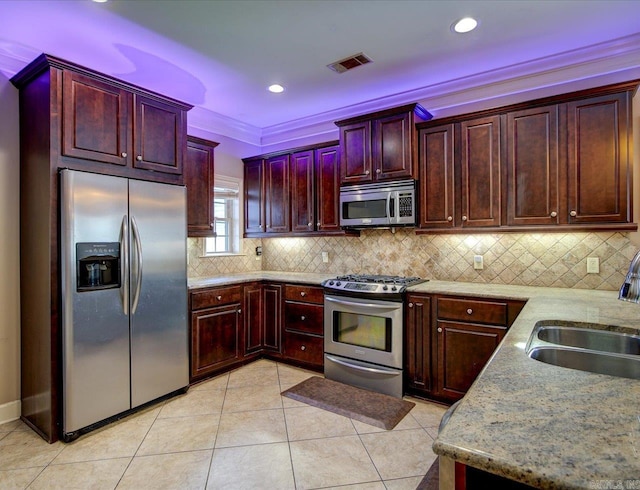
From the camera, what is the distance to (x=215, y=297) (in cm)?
359

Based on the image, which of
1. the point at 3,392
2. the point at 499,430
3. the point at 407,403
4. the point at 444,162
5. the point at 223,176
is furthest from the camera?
the point at 223,176

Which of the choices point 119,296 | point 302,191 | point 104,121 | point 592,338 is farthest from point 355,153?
point 592,338

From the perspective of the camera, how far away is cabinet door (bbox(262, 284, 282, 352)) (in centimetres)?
402

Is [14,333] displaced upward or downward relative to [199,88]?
downward

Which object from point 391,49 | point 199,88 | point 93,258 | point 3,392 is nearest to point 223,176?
point 199,88

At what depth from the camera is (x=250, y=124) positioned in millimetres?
4738

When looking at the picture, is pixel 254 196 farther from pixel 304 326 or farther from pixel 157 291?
pixel 157 291

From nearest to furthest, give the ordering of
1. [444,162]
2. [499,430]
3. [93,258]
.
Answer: [499,430]
[93,258]
[444,162]

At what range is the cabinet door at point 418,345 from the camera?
3.07 m

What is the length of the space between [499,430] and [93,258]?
270cm

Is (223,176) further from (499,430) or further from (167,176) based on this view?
(499,430)

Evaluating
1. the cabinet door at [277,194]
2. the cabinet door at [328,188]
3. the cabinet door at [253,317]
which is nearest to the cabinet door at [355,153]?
the cabinet door at [328,188]

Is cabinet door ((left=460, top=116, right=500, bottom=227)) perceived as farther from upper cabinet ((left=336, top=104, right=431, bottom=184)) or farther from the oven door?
the oven door

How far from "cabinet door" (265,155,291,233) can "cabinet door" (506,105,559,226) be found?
234 cm
